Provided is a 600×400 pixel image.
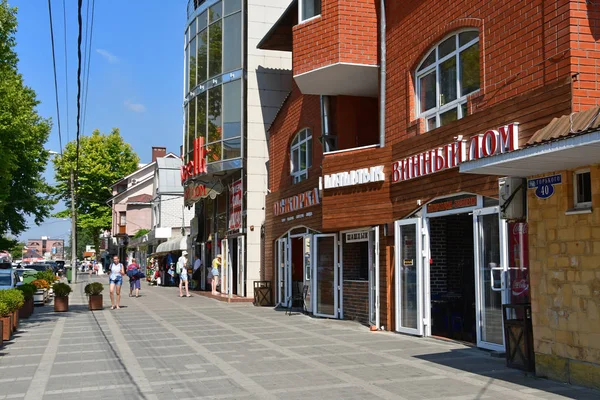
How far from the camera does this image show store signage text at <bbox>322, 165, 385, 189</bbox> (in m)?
14.1

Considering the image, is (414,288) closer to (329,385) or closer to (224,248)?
(329,385)

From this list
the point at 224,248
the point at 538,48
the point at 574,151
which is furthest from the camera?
the point at 224,248

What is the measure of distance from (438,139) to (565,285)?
179 inches

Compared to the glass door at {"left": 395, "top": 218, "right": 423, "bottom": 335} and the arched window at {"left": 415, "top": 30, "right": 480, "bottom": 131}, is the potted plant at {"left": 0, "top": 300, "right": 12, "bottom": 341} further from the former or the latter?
the arched window at {"left": 415, "top": 30, "right": 480, "bottom": 131}

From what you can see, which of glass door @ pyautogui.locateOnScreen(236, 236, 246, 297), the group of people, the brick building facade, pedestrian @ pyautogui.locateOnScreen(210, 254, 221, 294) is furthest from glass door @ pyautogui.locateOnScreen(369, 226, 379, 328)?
pedestrian @ pyautogui.locateOnScreen(210, 254, 221, 294)

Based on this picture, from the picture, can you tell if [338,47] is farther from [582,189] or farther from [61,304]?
[61,304]

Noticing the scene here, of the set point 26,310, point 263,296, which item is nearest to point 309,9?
point 263,296

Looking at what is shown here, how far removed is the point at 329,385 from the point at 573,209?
381 centimetres

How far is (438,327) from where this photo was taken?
520 inches

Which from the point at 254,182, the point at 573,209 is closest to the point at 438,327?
the point at 573,209

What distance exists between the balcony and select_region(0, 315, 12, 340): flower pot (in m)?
8.56

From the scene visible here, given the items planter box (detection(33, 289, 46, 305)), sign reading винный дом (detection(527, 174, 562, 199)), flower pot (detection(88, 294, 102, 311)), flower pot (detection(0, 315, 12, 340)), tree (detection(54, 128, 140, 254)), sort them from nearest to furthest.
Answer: sign reading винный дом (detection(527, 174, 562, 199)), flower pot (detection(0, 315, 12, 340)), flower pot (detection(88, 294, 102, 311)), planter box (detection(33, 289, 46, 305)), tree (detection(54, 128, 140, 254))

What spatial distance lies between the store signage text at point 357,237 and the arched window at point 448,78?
353cm

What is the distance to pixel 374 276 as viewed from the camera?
15.1 m
